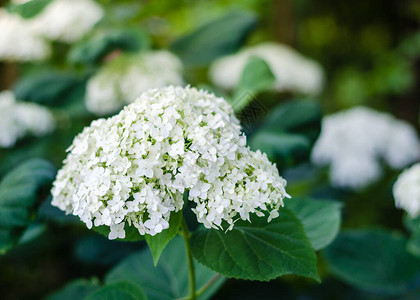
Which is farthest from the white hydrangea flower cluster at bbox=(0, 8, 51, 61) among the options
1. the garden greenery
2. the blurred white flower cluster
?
the blurred white flower cluster

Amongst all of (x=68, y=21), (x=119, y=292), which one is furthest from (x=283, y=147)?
(x=68, y=21)

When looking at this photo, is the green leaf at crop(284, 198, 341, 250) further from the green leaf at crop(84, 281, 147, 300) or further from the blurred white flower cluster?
the blurred white flower cluster

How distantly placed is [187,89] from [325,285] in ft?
3.59

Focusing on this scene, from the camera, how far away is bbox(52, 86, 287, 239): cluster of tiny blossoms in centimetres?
62

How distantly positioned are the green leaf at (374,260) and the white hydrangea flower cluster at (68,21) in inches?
50.8

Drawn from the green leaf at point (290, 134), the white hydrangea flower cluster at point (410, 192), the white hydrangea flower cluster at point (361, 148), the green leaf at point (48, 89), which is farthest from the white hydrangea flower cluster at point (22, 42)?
the white hydrangea flower cluster at point (410, 192)

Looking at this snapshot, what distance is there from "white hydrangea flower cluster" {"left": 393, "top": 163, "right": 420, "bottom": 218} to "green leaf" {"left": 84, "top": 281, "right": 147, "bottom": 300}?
0.71 metres

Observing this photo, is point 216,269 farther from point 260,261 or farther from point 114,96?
point 114,96

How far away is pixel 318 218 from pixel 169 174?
47cm

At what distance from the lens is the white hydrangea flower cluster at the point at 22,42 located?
183 cm

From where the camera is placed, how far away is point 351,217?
86.7 inches

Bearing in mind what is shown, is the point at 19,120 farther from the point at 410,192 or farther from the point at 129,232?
the point at 410,192

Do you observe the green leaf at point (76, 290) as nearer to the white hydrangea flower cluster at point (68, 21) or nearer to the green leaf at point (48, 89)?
the green leaf at point (48, 89)

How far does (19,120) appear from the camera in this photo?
163cm
